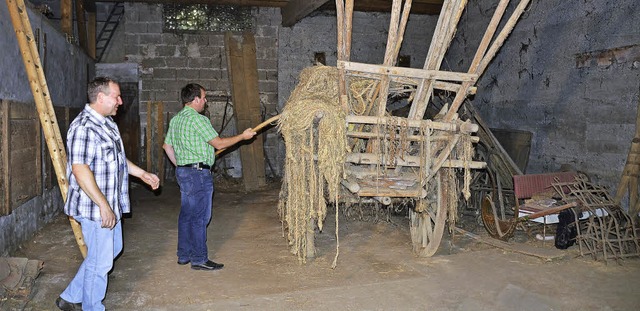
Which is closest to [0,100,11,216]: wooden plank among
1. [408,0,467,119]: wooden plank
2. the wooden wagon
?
the wooden wagon

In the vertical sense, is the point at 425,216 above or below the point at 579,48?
below

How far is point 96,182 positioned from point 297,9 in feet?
20.9

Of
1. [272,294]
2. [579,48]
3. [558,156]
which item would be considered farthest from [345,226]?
[579,48]

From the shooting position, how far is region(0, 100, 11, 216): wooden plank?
450 cm

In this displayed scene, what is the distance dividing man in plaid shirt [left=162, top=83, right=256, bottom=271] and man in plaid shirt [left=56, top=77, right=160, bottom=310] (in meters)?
0.92

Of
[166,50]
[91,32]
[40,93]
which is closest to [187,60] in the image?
[166,50]

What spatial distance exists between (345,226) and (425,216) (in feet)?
4.76

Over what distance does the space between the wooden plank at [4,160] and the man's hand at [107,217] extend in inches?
81.9

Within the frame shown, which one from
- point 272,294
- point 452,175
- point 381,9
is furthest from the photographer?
point 381,9

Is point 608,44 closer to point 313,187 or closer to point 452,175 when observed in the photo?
point 452,175

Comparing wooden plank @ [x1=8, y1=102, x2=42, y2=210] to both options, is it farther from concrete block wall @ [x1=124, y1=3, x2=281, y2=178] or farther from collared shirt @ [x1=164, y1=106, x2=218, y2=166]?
concrete block wall @ [x1=124, y1=3, x2=281, y2=178]

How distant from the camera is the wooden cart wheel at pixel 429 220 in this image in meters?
4.69

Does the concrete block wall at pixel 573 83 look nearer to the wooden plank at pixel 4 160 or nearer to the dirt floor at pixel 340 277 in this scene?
the dirt floor at pixel 340 277

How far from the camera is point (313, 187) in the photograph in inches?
172
